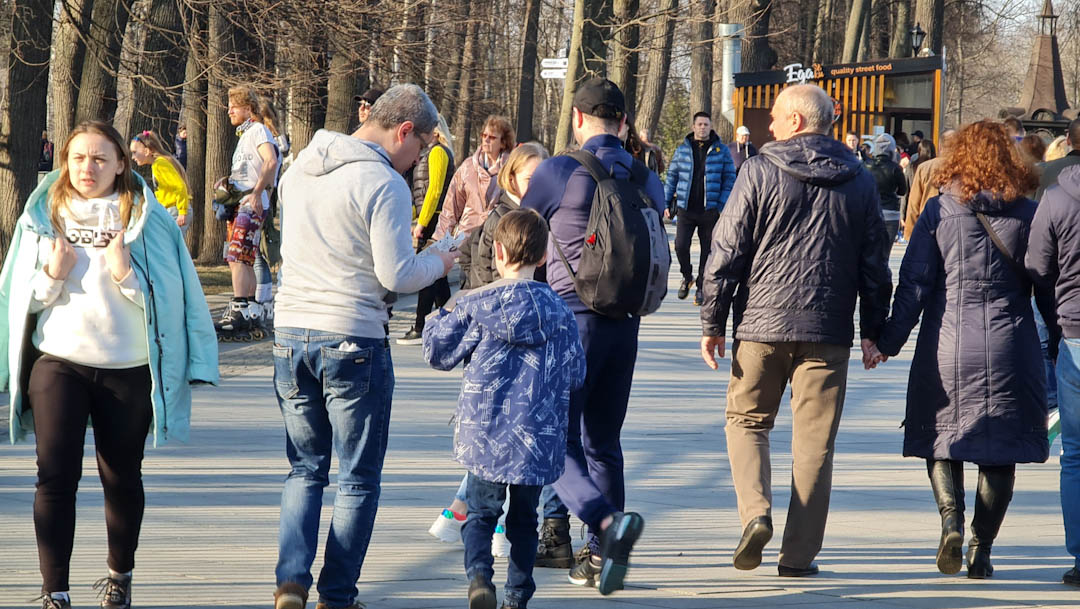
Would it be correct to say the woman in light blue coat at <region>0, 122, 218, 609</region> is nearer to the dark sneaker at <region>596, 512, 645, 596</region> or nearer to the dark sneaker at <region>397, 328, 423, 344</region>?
the dark sneaker at <region>596, 512, 645, 596</region>

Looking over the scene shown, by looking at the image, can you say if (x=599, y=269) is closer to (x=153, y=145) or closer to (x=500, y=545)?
(x=500, y=545)

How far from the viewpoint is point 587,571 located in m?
5.41

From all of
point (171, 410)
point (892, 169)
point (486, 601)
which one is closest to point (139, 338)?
point (171, 410)

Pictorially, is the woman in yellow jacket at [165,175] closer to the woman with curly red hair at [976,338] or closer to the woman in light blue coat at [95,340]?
the woman in light blue coat at [95,340]

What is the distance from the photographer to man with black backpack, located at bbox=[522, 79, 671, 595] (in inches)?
208

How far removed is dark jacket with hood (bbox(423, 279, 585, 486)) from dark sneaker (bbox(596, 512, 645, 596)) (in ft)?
1.09

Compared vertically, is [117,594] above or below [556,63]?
below

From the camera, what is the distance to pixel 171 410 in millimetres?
4781

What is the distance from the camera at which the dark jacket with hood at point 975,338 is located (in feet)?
18.5

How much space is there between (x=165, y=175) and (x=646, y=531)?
6808 millimetres

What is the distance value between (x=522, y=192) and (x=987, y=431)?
80.9 inches

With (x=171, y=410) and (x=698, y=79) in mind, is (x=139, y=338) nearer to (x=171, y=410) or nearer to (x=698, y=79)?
A: (x=171, y=410)

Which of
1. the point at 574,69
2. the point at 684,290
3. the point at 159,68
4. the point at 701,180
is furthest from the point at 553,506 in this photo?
the point at 574,69

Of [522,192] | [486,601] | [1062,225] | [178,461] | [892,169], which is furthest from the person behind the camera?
[892,169]
